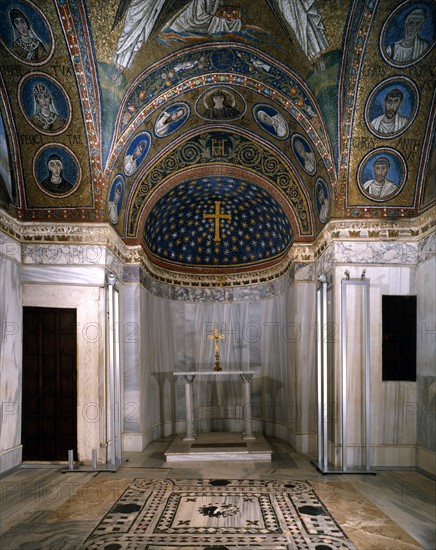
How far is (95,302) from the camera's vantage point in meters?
10.3

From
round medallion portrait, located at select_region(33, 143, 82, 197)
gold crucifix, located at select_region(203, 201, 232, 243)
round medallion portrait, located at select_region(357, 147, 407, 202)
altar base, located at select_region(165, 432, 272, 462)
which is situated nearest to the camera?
Result: round medallion portrait, located at select_region(357, 147, 407, 202)

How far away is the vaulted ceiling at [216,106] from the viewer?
27.1ft

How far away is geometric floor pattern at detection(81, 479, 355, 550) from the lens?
237 inches

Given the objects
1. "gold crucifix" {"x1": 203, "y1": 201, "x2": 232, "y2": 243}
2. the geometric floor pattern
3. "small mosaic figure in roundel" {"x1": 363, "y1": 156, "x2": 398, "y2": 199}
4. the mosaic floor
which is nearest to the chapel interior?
"small mosaic figure in roundel" {"x1": 363, "y1": 156, "x2": 398, "y2": 199}

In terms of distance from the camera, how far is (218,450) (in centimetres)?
1074

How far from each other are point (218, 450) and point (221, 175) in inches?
250

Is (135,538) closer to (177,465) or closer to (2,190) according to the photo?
(177,465)

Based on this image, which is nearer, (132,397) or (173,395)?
(132,397)

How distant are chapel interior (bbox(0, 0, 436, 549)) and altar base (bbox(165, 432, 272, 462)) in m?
0.05

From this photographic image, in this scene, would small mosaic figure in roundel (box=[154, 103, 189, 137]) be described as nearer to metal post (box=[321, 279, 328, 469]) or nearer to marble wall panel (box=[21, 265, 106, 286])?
marble wall panel (box=[21, 265, 106, 286])

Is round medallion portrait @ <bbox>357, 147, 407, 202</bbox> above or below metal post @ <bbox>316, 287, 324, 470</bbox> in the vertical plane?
above

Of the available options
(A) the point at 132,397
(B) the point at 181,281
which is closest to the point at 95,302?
(A) the point at 132,397

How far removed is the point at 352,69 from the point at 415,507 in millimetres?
6919

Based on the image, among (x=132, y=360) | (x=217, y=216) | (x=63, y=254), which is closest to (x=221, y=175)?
(x=217, y=216)
